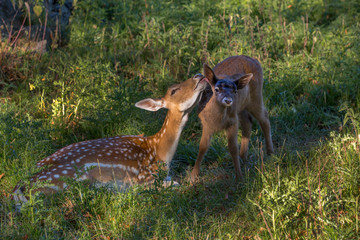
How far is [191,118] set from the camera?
20.7 ft

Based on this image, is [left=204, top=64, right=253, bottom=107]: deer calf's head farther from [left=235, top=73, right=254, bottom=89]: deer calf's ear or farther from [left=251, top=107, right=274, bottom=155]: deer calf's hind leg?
[left=251, top=107, right=274, bottom=155]: deer calf's hind leg

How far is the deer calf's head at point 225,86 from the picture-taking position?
4.65m

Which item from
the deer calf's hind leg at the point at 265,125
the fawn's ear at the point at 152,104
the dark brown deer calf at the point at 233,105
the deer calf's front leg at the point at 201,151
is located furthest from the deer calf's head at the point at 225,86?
the deer calf's hind leg at the point at 265,125

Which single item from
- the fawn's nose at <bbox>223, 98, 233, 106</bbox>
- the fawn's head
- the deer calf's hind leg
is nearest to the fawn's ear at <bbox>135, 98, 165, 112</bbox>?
the fawn's head

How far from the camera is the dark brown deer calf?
4.79 meters

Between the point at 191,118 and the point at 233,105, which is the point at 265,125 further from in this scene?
the point at 191,118

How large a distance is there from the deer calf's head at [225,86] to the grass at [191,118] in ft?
2.22

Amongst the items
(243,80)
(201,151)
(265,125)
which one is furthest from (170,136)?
(265,125)

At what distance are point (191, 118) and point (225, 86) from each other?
1612mm

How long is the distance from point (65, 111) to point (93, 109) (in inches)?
14.3

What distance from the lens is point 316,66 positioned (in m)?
7.12

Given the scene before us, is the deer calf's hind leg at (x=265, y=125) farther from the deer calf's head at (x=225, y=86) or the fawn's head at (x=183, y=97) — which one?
the fawn's head at (x=183, y=97)

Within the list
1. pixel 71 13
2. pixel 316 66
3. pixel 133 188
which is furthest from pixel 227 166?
pixel 71 13

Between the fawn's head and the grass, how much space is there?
33.9 inches
